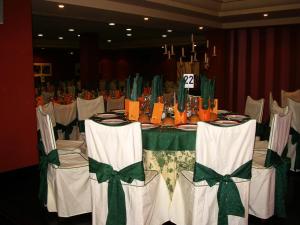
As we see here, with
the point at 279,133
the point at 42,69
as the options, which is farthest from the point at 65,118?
the point at 42,69

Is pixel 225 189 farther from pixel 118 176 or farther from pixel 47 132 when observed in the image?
pixel 47 132

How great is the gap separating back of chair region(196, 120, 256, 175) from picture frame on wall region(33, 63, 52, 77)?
15.9 meters

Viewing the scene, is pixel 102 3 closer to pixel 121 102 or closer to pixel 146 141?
pixel 121 102

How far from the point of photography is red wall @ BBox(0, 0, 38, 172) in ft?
15.2

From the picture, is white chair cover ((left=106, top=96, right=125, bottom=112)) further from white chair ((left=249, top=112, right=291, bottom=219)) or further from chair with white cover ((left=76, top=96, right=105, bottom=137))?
white chair ((left=249, top=112, right=291, bottom=219))

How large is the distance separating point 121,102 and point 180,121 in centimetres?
411

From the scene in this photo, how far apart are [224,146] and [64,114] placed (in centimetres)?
362

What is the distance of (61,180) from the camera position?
3.40 meters

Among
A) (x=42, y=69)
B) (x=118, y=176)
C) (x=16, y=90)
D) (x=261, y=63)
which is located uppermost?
(x=42, y=69)

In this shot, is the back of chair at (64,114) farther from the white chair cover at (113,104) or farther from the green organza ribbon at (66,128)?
the white chair cover at (113,104)

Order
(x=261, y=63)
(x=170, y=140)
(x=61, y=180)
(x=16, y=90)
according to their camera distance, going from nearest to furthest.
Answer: (x=170, y=140) → (x=61, y=180) → (x=16, y=90) → (x=261, y=63)

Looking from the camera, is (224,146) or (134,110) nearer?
(224,146)

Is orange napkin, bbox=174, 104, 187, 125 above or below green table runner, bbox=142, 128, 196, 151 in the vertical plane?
above

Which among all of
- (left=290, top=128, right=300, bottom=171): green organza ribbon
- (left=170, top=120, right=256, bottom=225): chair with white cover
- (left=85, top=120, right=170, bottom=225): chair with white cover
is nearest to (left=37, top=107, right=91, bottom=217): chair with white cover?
(left=85, top=120, right=170, bottom=225): chair with white cover
